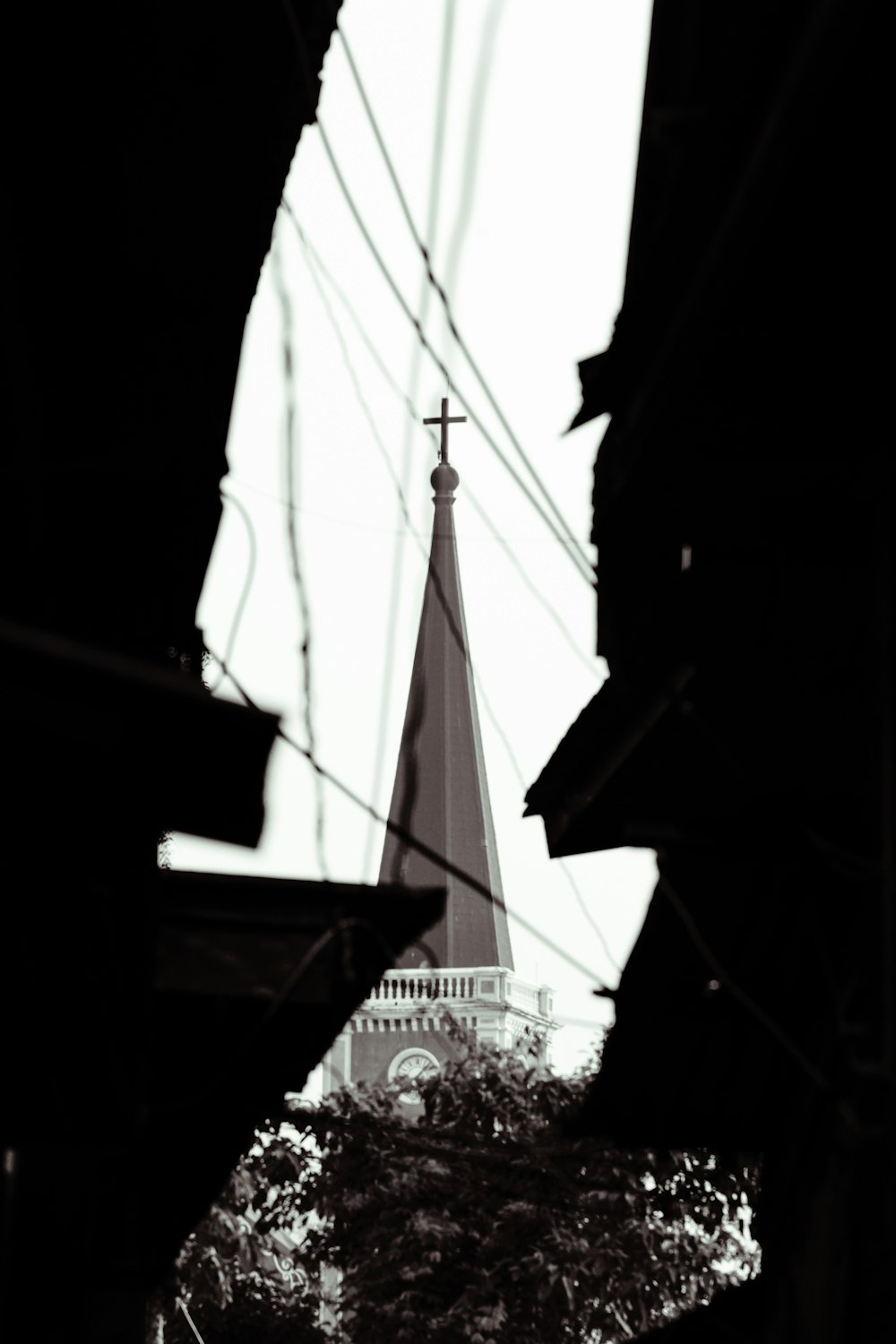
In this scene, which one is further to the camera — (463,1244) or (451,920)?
(451,920)

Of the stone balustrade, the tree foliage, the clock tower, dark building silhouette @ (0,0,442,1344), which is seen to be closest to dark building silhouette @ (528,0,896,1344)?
dark building silhouette @ (0,0,442,1344)

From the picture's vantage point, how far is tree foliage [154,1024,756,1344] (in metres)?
22.3

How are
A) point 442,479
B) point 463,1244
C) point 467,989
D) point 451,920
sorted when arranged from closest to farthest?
point 463,1244 < point 467,989 < point 451,920 < point 442,479

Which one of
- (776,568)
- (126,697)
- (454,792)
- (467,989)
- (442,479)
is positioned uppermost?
(442,479)

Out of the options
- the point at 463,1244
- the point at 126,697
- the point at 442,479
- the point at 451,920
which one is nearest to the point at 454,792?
the point at 451,920

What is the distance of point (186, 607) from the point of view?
7469 millimetres

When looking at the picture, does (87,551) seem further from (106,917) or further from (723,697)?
(723,697)

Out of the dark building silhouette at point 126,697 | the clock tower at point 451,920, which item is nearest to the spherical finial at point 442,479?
the clock tower at point 451,920

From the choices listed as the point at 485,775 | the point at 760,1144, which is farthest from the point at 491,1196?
the point at 485,775

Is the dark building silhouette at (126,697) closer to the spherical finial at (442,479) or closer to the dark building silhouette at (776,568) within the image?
the dark building silhouette at (776,568)

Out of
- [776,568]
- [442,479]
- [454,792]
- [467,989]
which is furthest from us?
[442,479]

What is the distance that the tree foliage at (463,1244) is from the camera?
2228 cm

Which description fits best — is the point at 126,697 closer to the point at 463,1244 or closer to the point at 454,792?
the point at 463,1244

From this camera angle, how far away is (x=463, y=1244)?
25250 mm
